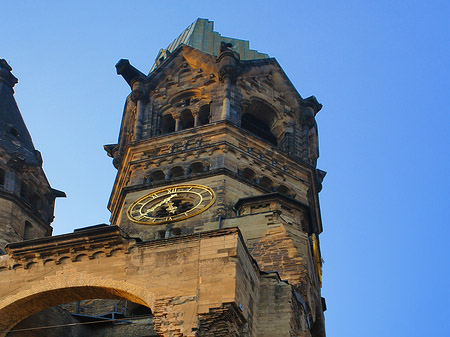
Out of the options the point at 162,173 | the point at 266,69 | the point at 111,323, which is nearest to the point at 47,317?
the point at 111,323

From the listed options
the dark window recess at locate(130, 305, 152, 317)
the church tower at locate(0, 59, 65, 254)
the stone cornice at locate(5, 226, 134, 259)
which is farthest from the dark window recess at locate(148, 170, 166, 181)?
the stone cornice at locate(5, 226, 134, 259)

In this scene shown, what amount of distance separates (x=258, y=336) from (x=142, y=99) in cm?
1835

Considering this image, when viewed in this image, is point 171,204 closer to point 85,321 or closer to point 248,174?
point 248,174

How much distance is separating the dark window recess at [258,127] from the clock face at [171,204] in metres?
7.32

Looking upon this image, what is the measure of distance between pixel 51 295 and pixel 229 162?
12.7 meters

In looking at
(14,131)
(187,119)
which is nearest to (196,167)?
(187,119)

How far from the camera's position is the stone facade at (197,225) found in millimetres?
22328

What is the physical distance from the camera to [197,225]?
3105cm

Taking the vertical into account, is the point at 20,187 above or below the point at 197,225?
above

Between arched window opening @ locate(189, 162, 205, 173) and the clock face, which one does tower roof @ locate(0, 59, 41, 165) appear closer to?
the clock face

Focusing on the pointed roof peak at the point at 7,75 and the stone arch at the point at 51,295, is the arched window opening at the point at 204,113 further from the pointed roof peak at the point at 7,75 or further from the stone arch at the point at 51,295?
the stone arch at the point at 51,295

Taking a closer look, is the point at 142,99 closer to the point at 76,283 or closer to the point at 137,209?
the point at 137,209

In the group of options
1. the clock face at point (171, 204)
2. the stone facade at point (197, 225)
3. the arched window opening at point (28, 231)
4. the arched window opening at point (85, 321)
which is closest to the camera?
the stone facade at point (197, 225)

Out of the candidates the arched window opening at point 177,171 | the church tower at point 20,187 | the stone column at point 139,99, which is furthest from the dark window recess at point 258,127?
the church tower at point 20,187
